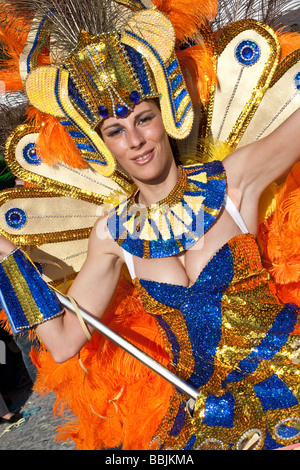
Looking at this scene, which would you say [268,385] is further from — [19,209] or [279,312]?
[19,209]

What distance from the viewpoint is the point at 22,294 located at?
6.65ft

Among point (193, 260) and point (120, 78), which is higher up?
point (120, 78)

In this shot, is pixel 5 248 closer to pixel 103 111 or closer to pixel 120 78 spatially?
pixel 103 111

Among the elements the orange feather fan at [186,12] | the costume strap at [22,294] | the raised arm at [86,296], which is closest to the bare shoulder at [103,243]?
the raised arm at [86,296]

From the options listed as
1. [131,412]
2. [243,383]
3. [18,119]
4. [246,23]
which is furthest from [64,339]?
[246,23]

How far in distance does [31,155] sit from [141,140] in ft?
2.33

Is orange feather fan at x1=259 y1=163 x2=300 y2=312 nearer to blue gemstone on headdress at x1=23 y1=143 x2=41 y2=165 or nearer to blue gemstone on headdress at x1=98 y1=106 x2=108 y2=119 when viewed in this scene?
blue gemstone on headdress at x1=98 y1=106 x2=108 y2=119

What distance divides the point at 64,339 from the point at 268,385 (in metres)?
0.85

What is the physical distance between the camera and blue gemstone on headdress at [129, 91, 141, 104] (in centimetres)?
195

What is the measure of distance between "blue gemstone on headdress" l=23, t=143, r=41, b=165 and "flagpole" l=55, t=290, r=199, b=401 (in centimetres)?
68

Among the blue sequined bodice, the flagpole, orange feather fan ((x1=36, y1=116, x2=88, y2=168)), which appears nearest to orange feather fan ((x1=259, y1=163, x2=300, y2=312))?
the blue sequined bodice

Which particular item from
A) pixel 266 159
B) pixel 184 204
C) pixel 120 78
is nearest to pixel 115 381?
pixel 184 204

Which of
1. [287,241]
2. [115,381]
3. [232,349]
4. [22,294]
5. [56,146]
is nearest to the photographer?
[232,349]

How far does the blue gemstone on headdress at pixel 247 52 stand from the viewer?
2.15 m
